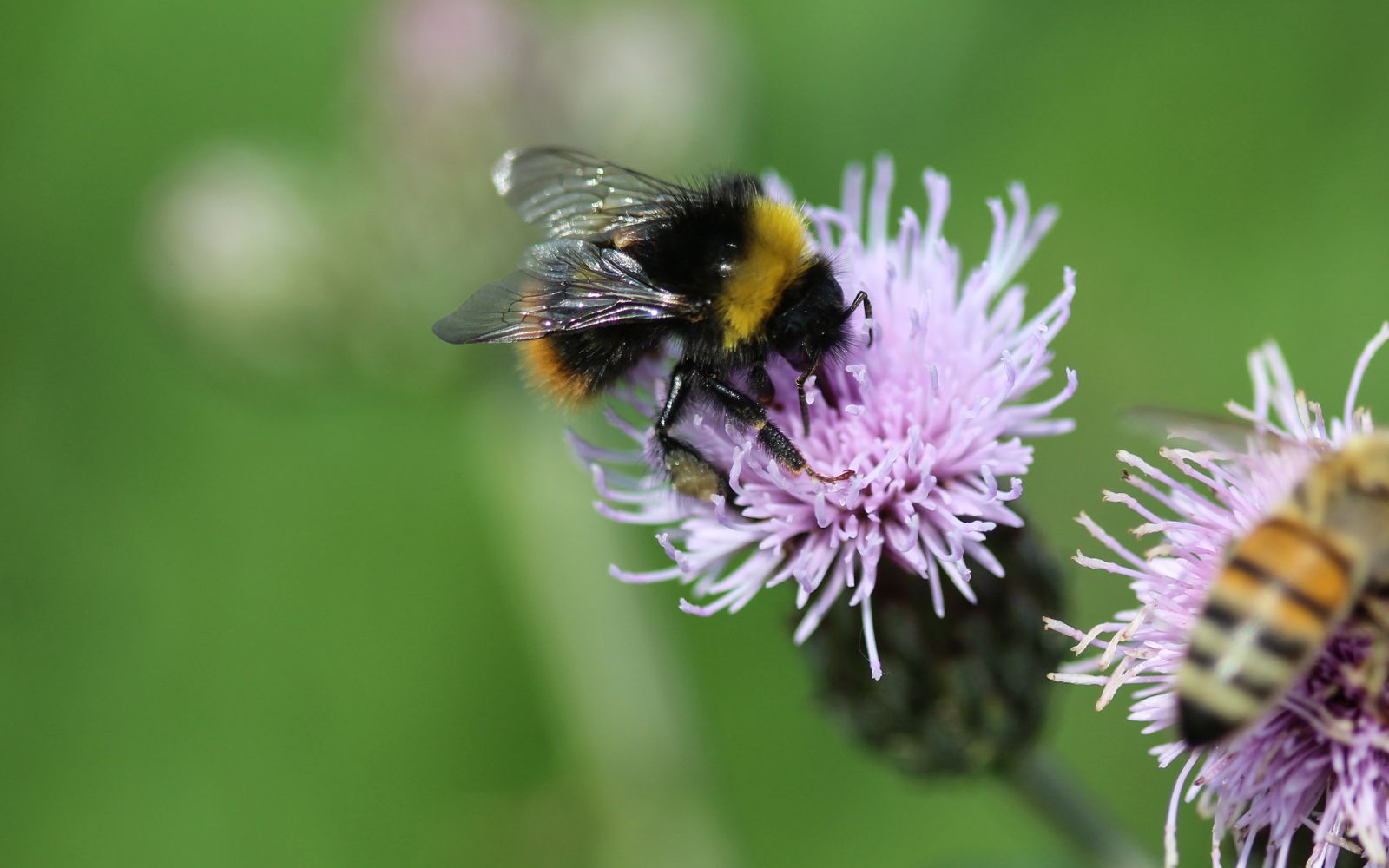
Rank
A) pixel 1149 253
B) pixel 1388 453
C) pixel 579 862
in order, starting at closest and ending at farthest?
pixel 1388 453 → pixel 579 862 → pixel 1149 253

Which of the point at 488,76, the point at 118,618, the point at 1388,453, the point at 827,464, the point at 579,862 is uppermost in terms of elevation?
the point at 488,76

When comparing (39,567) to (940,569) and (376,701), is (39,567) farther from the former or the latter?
(940,569)

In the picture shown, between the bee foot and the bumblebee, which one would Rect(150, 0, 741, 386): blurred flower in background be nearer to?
the bumblebee

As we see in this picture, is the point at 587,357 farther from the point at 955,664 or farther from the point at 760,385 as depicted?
the point at 955,664

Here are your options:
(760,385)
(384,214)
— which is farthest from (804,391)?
(384,214)

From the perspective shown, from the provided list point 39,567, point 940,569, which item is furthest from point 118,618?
point 940,569

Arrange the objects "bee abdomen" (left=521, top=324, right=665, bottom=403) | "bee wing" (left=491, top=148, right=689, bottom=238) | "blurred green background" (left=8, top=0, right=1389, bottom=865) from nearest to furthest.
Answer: "bee abdomen" (left=521, top=324, right=665, bottom=403) → "bee wing" (left=491, top=148, right=689, bottom=238) → "blurred green background" (left=8, top=0, right=1389, bottom=865)

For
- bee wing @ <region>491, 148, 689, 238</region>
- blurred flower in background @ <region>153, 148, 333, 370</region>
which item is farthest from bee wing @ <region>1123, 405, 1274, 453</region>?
blurred flower in background @ <region>153, 148, 333, 370</region>

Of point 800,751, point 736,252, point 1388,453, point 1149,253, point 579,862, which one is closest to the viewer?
point 1388,453
